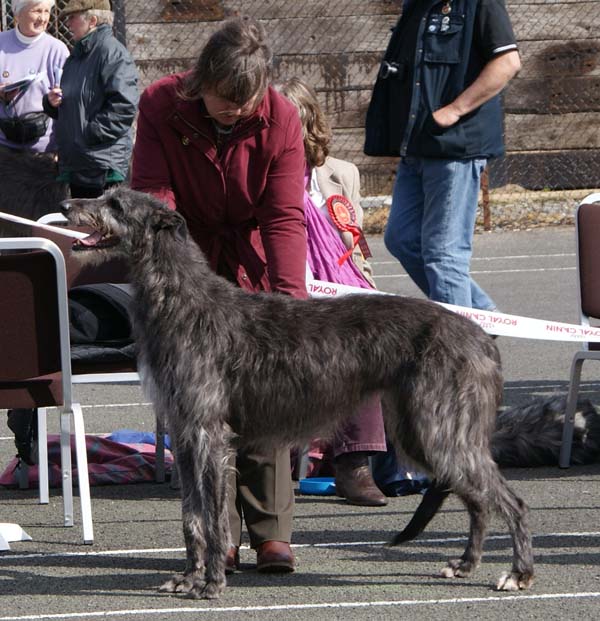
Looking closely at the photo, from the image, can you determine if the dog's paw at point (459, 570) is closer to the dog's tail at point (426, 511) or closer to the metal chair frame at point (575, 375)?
the dog's tail at point (426, 511)

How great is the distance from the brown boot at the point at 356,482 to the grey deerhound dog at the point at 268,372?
116 centimetres

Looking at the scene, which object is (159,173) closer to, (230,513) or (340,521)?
(230,513)

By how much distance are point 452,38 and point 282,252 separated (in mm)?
2727

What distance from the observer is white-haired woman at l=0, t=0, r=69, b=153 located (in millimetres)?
10117

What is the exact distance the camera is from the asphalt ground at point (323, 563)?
4.64 metres

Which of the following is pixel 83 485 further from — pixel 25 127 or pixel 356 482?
pixel 25 127

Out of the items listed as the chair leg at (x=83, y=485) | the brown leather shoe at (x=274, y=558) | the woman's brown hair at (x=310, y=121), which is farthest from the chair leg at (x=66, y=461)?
the woman's brown hair at (x=310, y=121)

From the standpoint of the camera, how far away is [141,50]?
49.0 ft

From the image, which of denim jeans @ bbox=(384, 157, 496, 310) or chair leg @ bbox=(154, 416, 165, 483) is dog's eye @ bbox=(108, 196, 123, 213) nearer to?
chair leg @ bbox=(154, 416, 165, 483)

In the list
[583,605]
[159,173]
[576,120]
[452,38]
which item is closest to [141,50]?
[576,120]

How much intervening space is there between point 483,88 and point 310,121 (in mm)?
1324

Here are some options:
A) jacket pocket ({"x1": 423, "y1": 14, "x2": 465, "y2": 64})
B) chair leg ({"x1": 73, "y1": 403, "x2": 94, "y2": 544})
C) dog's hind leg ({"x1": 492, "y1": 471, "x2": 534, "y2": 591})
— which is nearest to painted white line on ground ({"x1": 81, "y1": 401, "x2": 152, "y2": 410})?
chair leg ({"x1": 73, "y1": 403, "x2": 94, "y2": 544})

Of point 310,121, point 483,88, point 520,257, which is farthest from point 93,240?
point 520,257

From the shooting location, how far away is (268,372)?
15.9 feet
